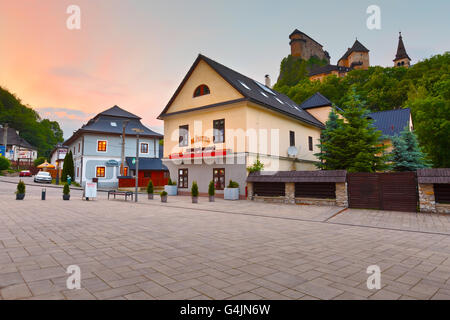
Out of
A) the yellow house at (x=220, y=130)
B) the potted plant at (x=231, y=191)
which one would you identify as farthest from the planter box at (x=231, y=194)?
the yellow house at (x=220, y=130)

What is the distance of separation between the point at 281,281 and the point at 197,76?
69.7ft

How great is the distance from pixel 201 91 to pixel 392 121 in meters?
25.9

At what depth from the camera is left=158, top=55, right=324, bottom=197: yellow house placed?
64.6 ft

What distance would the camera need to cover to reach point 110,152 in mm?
35281

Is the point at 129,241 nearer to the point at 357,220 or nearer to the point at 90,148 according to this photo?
the point at 357,220

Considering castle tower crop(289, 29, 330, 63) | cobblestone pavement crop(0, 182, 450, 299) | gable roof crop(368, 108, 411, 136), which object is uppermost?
castle tower crop(289, 29, 330, 63)

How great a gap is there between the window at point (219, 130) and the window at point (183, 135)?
3.10m

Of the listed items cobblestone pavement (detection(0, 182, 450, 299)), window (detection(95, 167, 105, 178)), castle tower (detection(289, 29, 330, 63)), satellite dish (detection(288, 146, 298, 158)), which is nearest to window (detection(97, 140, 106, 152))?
window (detection(95, 167, 105, 178))

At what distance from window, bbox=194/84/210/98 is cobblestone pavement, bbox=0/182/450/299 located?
15964 mm

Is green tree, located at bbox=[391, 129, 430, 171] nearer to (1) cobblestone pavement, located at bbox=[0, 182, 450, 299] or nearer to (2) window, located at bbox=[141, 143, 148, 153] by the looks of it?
(1) cobblestone pavement, located at bbox=[0, 182, 450, 299]

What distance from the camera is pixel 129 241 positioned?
6266 millimetres

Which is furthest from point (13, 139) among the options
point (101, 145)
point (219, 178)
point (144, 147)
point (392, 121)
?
point (392, 121)

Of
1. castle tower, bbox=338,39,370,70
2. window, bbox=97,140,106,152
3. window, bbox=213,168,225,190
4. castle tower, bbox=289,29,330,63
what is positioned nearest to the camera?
window, bbox=213,168,225,190

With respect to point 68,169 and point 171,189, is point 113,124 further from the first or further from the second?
point 171,189
